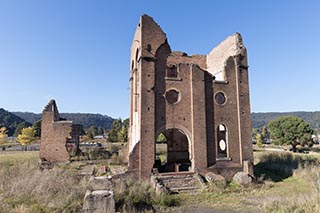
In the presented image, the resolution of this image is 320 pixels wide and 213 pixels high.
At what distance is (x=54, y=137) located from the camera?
22.1m

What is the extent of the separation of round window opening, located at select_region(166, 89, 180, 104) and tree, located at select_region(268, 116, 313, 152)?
3913 cm

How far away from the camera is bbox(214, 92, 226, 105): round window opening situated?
1748 cm

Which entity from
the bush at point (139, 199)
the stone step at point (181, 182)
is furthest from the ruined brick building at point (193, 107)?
the bush at point (139, 199)

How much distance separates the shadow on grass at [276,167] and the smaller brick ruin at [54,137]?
17.2 metres

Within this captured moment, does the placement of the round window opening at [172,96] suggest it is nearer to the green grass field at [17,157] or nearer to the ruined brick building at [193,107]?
the ruined brick building at [193,107]

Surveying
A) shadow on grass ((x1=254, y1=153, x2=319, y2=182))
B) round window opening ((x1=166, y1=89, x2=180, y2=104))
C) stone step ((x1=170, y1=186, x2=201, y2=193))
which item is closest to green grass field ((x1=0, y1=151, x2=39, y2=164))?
round window opening ((x1=166, y1=89, x2=180, y2=104))

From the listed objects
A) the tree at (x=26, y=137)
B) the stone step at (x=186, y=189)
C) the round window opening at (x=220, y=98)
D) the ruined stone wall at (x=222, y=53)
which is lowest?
the stone step at (x=186, y=189)

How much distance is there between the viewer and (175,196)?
41.4ft

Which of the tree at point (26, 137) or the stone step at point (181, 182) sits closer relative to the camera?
the stone step at point (181, 182)

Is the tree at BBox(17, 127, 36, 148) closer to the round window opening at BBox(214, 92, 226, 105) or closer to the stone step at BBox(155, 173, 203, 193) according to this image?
the stone step at BBox(155, 173, 203, 193)

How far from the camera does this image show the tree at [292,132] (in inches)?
1803

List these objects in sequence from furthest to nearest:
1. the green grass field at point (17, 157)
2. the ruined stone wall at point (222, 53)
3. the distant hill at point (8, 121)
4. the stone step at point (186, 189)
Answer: the distant hill at point (8, 121)
the green grass field at point (17, 157)
the ruined stone wall at point (222, 53)
the stone step at point (186, 189)

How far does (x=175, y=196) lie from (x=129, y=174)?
3.52 m

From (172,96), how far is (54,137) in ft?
40.8
